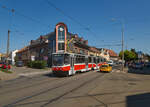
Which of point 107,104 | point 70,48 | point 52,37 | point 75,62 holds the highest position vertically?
point 52,37

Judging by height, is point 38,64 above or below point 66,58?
below

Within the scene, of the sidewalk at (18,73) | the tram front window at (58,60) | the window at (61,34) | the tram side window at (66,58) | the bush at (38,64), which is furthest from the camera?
the window at (61,34)

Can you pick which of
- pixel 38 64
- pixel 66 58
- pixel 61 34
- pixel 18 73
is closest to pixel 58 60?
pixel 66 58

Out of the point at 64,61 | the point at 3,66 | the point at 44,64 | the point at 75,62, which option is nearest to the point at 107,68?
the point at 75,62

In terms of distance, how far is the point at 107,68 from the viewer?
24.7m

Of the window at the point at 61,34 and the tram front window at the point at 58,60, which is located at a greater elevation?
the window at the point at 61,34

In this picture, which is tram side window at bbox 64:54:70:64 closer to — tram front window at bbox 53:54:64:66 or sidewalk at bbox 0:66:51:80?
tram front window at bbox 53:54:64:66

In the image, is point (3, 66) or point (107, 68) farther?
point (3, 66)

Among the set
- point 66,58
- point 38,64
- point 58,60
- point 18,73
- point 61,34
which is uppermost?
point 61,34

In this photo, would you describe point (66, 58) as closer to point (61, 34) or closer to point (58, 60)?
point (58, 60)

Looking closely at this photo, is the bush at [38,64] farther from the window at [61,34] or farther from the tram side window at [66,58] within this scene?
the tram side window at [66,58]

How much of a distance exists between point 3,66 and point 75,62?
18252mm

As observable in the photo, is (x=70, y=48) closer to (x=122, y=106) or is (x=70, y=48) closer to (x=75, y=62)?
(x=75, y=62)

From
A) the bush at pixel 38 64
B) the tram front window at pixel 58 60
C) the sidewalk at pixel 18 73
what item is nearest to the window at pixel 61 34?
the bush at pixel 38 64
